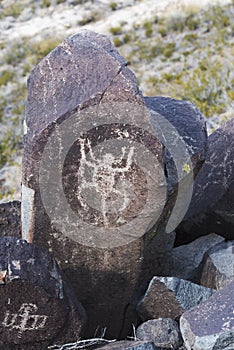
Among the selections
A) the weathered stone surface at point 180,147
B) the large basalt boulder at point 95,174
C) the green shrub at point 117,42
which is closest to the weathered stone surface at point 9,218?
the large basalt boulder at point 95,174

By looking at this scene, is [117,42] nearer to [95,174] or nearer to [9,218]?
[9,218]

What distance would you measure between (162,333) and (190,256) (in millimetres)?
874

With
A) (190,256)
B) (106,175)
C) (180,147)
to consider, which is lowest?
(190,256)

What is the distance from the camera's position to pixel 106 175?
2812mm

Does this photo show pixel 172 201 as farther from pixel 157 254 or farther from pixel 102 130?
pixel 102 130

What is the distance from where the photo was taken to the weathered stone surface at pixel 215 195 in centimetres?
361

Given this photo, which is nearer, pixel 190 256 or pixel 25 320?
A: pixel 25 320

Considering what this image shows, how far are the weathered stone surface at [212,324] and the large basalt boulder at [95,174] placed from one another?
50 cm

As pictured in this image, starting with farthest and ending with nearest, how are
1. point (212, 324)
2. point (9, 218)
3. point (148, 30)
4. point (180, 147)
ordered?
1. point (148, 30)
2. point (9, 218)
3. point (180, 147)
4. point (212, 324)

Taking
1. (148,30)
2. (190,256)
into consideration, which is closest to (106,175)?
(190,256)

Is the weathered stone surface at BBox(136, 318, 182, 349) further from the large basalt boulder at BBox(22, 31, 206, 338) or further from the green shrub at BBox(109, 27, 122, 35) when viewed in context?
the green shrub at BBox(109, 27, 122, 35)

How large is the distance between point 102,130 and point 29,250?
1.87 ft

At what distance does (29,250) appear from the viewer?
2.67 m

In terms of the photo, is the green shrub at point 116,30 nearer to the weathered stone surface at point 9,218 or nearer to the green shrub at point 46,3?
the green shrub at point 46,3
